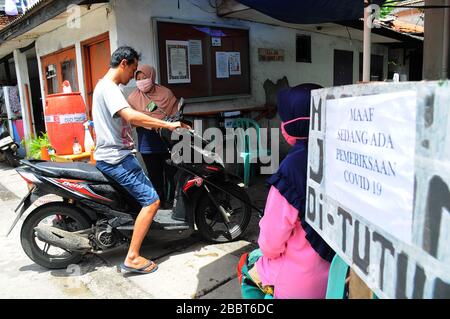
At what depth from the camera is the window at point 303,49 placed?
24.3 ft

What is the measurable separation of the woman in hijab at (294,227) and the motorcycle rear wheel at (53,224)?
76.9 inches

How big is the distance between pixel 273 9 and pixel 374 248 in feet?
10.8

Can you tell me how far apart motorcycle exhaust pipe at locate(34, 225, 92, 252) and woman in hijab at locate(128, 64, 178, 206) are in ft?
4.03

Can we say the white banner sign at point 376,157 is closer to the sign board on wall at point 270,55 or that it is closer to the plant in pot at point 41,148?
the plant in pot at point 41,148

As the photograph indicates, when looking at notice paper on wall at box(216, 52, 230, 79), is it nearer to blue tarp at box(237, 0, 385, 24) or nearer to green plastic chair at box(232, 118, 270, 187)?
green plastic chair at box(232, 118, 270, 187)

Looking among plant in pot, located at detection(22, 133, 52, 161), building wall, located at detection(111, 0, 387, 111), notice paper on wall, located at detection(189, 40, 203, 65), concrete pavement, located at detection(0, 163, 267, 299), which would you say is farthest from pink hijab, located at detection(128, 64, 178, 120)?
plant in pot, located at detection(22, 133, 52, 161)

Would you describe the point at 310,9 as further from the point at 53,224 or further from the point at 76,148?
the point at 76,148

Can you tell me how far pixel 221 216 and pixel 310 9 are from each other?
239cm

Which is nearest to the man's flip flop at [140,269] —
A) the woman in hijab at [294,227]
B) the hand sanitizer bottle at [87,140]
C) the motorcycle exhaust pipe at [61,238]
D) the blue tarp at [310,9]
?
the motorcycle exhaust pipe at [61,238]

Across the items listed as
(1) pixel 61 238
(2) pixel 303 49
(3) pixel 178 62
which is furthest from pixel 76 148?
(2) pixel 303 49

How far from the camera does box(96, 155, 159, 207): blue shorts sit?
301 cm

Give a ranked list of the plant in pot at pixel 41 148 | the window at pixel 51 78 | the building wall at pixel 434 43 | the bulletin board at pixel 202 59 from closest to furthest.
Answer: the building wall at pixel 434 43
the bulletin board at pixel 202 59
the plant in pot at pixel 41 148
the window at pixel 51 78

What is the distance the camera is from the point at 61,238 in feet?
9.85

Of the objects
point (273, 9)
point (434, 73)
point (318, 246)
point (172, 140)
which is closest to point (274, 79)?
point (273, 9)
